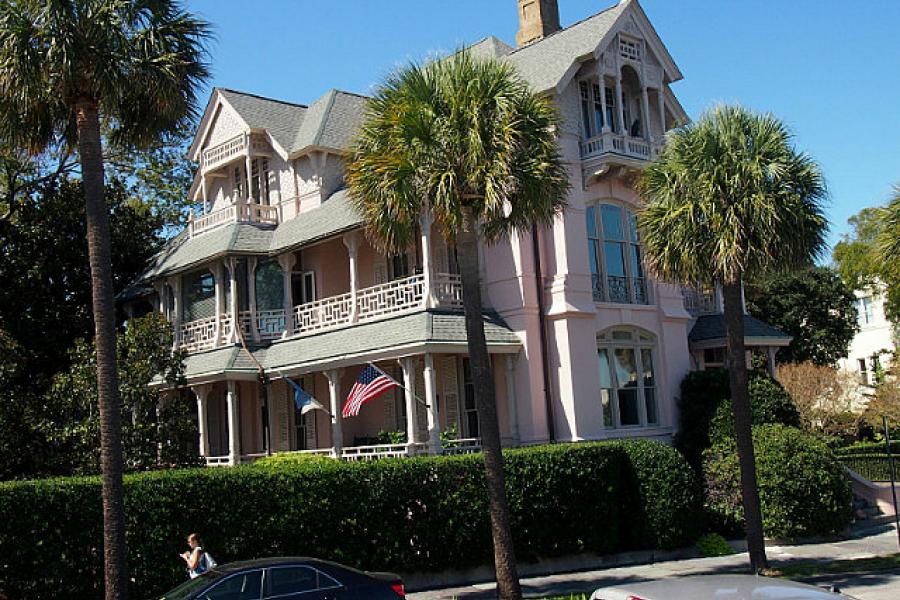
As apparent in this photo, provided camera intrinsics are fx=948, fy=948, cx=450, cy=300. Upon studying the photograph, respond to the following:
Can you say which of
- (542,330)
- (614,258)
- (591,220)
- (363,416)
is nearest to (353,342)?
(363,416)

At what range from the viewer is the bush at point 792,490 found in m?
22.7

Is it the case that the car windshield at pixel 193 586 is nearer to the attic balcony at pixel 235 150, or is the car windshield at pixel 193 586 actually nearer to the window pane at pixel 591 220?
the window pane at pixel 591 220

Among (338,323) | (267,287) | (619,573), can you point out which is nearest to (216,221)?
(267,287)

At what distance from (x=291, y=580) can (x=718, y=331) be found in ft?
63.8

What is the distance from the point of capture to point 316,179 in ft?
98.4

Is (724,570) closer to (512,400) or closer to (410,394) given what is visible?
(512,400)

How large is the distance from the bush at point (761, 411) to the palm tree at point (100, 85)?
1612 cm

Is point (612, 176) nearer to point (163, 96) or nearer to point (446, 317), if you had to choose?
point (446, 317)

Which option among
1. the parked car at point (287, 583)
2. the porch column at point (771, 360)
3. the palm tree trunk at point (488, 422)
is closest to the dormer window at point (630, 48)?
the porch column at point (771, 360)

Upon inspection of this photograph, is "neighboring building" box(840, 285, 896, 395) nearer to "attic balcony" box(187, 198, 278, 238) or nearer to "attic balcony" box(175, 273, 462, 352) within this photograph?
"attic balcony" box(187, 198, 278, 238)

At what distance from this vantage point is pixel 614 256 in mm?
26891

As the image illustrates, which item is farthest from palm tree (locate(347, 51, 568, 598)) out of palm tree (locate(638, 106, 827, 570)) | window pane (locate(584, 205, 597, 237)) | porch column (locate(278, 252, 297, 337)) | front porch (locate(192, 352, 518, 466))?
porch column (locate(278, 252, 297, 337))

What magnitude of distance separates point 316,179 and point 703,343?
13.0 metres

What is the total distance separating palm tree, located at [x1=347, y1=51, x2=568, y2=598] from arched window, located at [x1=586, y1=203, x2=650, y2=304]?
9465 millimetres
